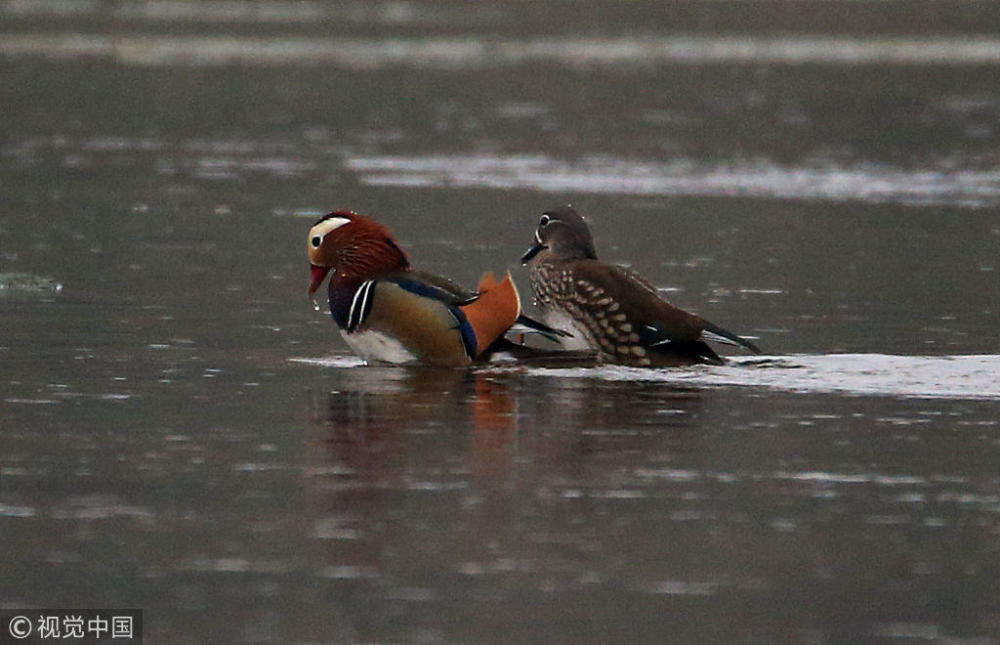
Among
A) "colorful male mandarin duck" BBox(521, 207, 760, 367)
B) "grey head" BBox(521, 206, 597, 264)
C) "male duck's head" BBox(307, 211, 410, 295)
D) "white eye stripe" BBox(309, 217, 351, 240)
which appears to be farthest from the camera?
"grey head" BBox(521, 206, 597, 264)

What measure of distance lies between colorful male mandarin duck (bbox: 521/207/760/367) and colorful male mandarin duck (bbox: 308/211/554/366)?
0.26 m

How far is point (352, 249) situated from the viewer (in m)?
12.9

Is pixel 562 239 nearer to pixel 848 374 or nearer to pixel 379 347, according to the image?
pixel 379 347

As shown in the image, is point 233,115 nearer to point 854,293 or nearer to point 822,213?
point 822,213

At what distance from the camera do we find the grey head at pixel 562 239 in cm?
1325

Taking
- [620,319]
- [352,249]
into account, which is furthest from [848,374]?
[352,249]

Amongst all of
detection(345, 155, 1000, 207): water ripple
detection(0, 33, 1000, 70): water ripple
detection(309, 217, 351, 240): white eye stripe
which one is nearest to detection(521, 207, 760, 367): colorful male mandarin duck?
detection(309, 217, 351, 240): white eye stripe

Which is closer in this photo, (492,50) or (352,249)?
(352,249)

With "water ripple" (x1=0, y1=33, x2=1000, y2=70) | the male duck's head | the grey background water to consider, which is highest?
"water ripple" (x1=0, y1=33, x2=1000, y2=70)

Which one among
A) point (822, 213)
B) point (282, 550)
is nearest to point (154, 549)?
point (282, 550)

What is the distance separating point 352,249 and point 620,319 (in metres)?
1.50

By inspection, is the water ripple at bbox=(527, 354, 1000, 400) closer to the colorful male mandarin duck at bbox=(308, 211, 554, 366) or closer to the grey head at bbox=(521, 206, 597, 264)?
the colorful male mandarin duck at bbox=(308, 211, 554, 366)

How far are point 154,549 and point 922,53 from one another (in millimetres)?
46333

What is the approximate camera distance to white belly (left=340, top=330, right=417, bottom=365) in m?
12.6
